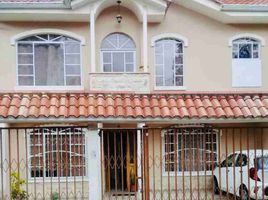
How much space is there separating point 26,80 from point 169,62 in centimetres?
584

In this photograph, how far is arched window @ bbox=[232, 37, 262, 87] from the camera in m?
14.3

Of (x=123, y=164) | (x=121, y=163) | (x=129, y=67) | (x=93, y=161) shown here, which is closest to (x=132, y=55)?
(x=129, y=67)

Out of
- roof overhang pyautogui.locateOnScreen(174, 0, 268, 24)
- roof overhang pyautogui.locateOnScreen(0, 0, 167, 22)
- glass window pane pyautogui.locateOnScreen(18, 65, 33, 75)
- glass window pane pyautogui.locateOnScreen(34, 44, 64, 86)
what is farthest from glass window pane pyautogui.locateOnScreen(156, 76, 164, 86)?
glass window pane pyautogui.locateOnScreen(18, 65, 33, 75)

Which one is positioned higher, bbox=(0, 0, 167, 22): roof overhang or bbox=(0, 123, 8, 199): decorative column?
bbox=(0, 0, 167, 22): roof overhang

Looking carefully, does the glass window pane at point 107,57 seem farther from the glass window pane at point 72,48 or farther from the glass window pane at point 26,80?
the glass window pane at point 26,80

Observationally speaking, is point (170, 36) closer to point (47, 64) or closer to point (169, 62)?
point (169, 62)

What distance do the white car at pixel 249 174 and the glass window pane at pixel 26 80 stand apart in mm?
Answer: 7955

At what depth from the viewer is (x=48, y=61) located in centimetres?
1391

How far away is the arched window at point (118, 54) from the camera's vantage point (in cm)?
1412

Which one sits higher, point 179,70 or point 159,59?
point 159,59

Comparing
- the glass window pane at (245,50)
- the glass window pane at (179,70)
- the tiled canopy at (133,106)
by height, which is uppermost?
the glass window pane at (245,50)

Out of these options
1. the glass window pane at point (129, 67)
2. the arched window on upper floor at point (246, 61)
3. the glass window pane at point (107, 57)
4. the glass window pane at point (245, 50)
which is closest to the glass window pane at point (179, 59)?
the glass window pane at point (129, 67)

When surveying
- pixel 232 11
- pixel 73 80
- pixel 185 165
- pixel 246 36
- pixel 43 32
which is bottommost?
pixel 185 165

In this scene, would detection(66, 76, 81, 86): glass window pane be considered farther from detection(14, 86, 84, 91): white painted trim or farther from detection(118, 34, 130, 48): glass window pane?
detection(118, 34, 130, 48): glass window pane
